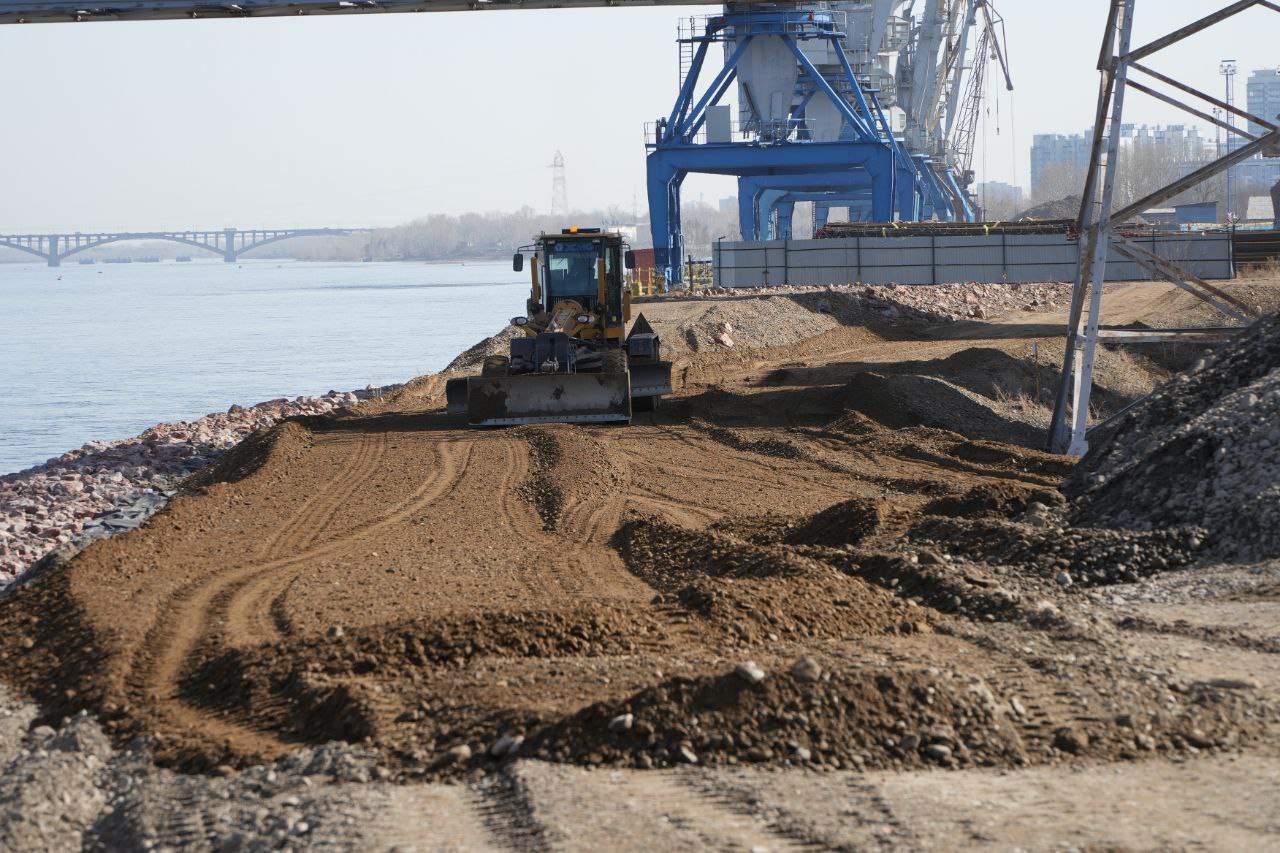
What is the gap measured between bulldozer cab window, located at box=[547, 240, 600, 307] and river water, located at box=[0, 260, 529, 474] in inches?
480

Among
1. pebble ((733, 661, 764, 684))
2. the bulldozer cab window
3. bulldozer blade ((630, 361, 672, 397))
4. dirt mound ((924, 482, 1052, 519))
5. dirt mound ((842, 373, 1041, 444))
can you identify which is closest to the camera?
pebble ((733, 661, 764, 684))

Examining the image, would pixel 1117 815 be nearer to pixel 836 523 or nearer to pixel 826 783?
pixel 826 783

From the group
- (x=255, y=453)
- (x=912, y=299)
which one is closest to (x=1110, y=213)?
(x=255, y=453)

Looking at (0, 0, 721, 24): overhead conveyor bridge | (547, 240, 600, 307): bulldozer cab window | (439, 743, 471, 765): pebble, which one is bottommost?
(439, 743, 471, 765): pebble

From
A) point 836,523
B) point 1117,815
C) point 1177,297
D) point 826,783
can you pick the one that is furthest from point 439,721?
point 1177,297

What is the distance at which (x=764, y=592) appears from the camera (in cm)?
975

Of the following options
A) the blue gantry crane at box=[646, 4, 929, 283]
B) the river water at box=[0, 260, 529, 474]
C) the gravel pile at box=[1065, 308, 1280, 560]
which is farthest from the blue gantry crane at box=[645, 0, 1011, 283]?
the gravel pile at box=[1065, 308, 1280, 560]

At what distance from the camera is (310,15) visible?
3281cm

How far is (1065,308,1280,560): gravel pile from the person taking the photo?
1075cm

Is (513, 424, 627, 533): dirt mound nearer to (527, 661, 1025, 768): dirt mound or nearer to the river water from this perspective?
A: (527, 661, 1025, 768): dirt mound

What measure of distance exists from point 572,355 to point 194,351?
3765cm

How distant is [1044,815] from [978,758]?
2.41 feet

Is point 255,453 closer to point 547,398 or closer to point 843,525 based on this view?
point 547,398

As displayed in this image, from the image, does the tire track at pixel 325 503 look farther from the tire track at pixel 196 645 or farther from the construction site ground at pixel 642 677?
the tire track at pixel 196 645
